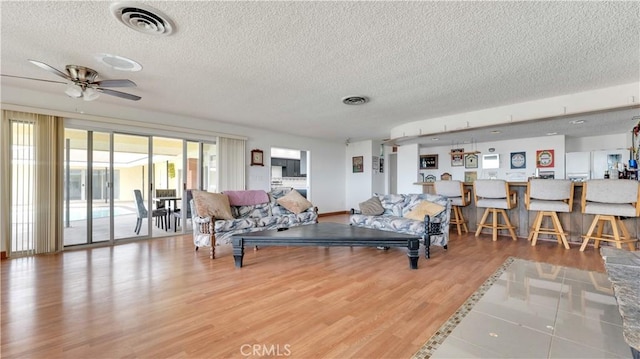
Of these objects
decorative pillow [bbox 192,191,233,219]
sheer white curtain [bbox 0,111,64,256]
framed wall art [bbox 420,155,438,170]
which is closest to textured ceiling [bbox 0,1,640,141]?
sheer white curtain [bbox 0,111,64,256]

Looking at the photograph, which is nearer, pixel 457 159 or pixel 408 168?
Result: pixel 408 168

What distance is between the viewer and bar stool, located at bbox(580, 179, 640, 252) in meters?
3.49

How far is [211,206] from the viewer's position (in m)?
3.93

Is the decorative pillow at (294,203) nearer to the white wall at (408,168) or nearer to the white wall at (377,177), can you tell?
the white wall at (408,168)

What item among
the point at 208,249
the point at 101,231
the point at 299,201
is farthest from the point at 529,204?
the point at 101,231

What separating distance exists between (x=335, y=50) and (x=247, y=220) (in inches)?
105

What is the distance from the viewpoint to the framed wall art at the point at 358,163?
8234 mm

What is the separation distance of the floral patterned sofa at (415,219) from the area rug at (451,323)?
912mm

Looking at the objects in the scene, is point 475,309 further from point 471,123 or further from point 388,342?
point 471,123

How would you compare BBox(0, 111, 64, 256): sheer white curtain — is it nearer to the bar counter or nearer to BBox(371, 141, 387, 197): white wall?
the bar counter

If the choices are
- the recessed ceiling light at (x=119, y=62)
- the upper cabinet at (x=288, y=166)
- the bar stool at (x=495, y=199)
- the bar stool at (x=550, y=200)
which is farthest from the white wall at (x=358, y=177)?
the recessed ceiling light at (x=119, y=62)

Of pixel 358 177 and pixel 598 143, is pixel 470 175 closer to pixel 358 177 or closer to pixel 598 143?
pixel 598 143

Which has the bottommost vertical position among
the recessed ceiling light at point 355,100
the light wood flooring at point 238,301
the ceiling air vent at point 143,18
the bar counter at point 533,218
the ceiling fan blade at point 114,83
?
the light wood flooring at point 238,301

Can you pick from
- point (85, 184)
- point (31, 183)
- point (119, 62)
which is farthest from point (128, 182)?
point (119, 62)
